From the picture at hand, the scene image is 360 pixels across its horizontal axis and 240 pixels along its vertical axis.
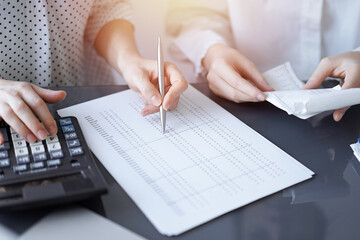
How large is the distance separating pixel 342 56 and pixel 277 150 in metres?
0.26

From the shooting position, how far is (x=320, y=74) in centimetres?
71

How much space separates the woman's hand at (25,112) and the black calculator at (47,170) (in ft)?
0.04

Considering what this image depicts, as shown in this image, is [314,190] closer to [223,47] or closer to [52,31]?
[223,47]

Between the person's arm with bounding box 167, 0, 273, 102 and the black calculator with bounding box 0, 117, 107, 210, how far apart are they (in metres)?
0.27

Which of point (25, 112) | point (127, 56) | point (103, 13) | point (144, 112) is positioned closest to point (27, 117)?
point (25, 112)

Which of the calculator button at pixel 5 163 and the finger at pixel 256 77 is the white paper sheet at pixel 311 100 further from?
the calculator button at pixel 5 163

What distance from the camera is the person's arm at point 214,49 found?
70 centimetres

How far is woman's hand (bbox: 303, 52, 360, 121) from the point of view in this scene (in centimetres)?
69

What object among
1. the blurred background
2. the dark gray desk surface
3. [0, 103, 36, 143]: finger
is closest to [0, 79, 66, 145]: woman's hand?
[0, 103, 36, 143]: finger

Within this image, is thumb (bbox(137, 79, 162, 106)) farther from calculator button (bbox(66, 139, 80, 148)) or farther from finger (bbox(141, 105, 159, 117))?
calculator button (bbox(66, 139, 80, 148))

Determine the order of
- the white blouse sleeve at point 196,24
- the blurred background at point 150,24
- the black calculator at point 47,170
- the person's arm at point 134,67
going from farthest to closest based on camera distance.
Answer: the blurred background at point 150,24
the white blouse sleeve at point 196,24
the person's arm at point 134,67
the black calculator at point 47,170

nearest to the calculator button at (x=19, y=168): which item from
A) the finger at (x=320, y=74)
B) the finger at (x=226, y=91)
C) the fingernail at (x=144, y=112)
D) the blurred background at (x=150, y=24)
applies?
the fingernail at (x=144, y=112)

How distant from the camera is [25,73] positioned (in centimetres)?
79

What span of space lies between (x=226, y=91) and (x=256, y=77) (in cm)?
6
